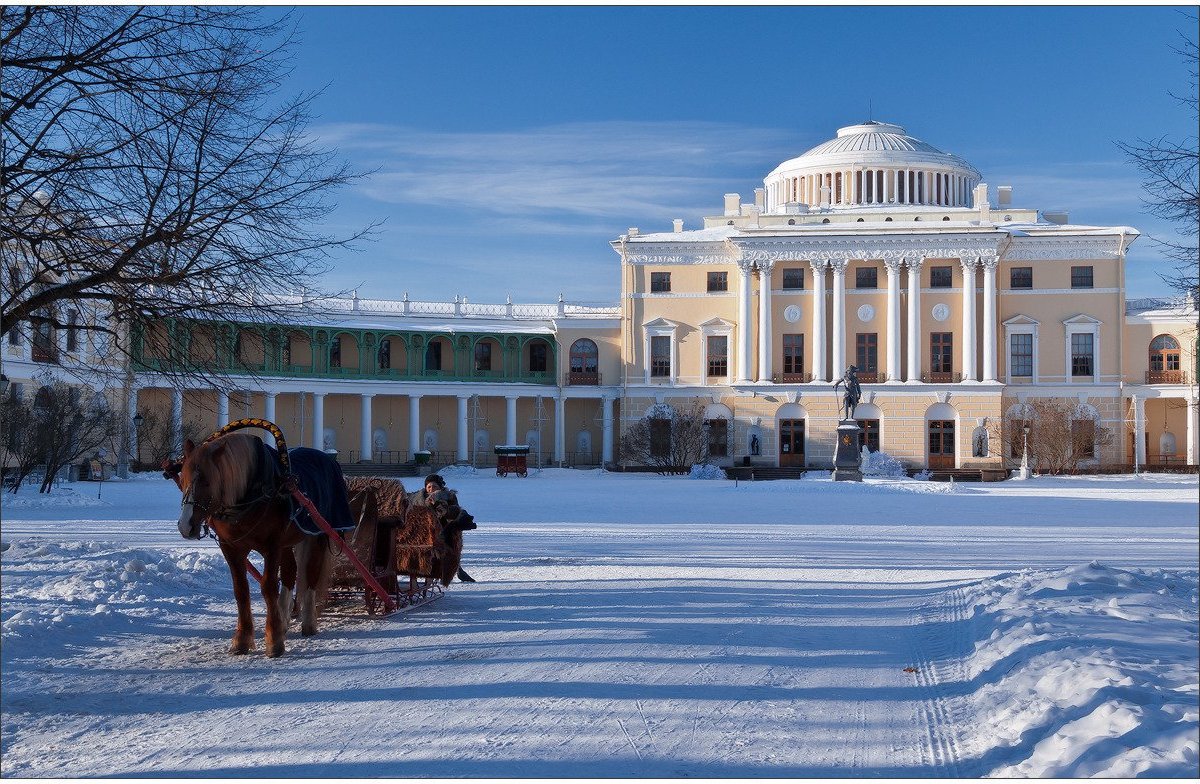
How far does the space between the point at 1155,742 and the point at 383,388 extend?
53327 mm

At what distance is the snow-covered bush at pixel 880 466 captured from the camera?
45844mm

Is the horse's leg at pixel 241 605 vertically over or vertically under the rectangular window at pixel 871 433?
under

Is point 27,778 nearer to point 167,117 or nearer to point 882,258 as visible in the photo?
point 167,117

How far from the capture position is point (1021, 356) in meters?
56.4

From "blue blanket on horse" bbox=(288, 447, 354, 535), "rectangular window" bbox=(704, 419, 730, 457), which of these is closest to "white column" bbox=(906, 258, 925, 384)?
"rectangular window" bbox=(704, 419, 730, 457)

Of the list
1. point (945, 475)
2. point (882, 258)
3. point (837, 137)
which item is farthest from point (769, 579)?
point (837, 137)

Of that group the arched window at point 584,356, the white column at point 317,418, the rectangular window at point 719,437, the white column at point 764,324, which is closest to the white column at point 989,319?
the white column at point 764,324

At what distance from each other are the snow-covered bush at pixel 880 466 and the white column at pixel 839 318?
810 centimetres

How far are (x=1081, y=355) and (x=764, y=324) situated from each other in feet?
49.6

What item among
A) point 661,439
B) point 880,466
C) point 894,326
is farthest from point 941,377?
point 661,439

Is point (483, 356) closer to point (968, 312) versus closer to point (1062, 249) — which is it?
point (968, 312)

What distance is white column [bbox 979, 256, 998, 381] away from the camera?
54.5 m

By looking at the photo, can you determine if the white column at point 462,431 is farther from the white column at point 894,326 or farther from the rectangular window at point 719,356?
the white column at point 894,326

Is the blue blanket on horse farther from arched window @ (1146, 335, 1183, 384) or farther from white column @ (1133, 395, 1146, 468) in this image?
arched window @ (1146, 335, 1183, 384)
